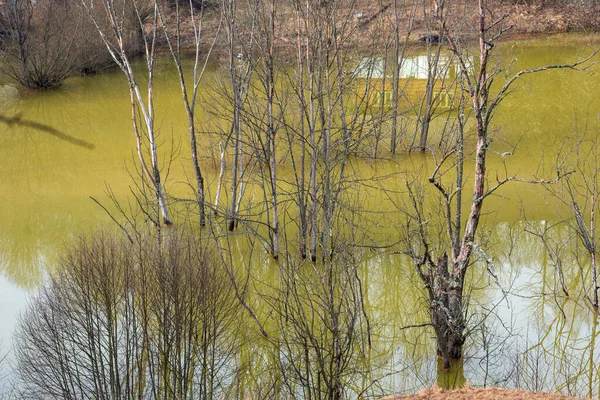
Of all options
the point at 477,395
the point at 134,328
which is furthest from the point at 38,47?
the point at 477,395

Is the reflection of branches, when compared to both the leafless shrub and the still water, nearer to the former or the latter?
the still water

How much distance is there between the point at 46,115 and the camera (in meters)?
24.2

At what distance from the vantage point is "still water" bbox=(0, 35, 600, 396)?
35.6 ft

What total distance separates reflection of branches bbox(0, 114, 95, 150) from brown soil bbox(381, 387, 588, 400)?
1391 cm

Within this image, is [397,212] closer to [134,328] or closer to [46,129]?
[134,328]

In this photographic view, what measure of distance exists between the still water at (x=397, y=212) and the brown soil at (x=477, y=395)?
759 mm

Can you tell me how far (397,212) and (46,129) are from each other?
12038 mm

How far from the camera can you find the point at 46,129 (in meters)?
22.9

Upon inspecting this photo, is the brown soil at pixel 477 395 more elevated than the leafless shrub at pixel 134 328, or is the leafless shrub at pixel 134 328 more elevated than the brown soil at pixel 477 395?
the leafless shrub at pixel 134 328

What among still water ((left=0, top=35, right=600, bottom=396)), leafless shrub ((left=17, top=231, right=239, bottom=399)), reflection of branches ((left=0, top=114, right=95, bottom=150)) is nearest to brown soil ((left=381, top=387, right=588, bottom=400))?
still water ((left=0, top=35, right=600, bottom=396))

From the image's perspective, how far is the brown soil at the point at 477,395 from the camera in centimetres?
858

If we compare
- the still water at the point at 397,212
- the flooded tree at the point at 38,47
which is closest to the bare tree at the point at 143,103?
the still water at the point at 397,212

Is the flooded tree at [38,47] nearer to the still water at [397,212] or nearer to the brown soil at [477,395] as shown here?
the still water at [397,212]

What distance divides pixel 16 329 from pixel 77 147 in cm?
957
